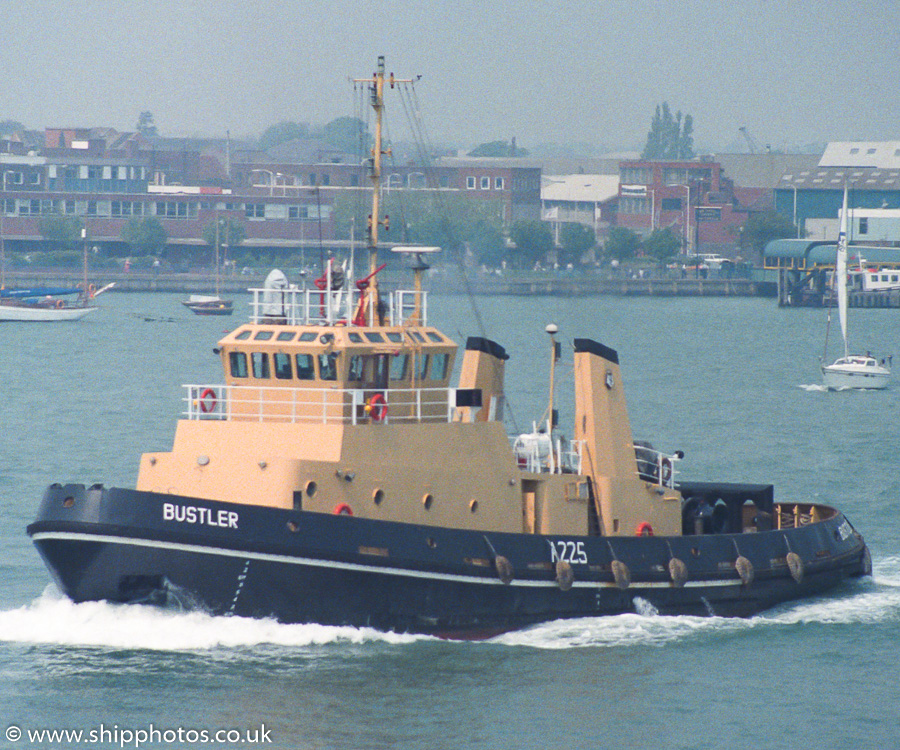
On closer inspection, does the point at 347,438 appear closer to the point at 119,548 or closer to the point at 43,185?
the point at 119,548

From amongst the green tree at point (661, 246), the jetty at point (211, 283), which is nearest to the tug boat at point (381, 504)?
the jetty at point (211, 283)

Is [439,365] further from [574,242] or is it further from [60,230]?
[60,230]

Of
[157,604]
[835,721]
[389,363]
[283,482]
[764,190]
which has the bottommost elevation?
[835,721]

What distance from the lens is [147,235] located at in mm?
125562

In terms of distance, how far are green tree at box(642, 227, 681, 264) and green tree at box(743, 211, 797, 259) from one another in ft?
29.3

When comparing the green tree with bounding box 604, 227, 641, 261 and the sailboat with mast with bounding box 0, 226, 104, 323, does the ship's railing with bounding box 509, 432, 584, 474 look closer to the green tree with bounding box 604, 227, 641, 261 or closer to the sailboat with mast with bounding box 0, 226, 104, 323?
the sailboat with mast with bounding box 0, 226, 104, 323

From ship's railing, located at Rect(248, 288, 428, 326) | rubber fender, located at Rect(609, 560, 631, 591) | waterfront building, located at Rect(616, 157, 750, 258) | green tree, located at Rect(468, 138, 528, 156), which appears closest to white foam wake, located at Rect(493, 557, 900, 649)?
rubber fender, located at Rect(609, 560, 631, 591)

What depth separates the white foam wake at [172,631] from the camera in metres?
20.2

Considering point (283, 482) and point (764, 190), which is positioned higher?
point (764, 190)

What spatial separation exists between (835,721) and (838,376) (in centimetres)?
4404

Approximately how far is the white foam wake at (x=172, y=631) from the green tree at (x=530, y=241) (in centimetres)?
7596

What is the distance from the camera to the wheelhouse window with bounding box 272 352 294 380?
843 inches

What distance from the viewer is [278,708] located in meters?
18.8

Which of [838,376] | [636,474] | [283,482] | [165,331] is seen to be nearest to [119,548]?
[283,482]
